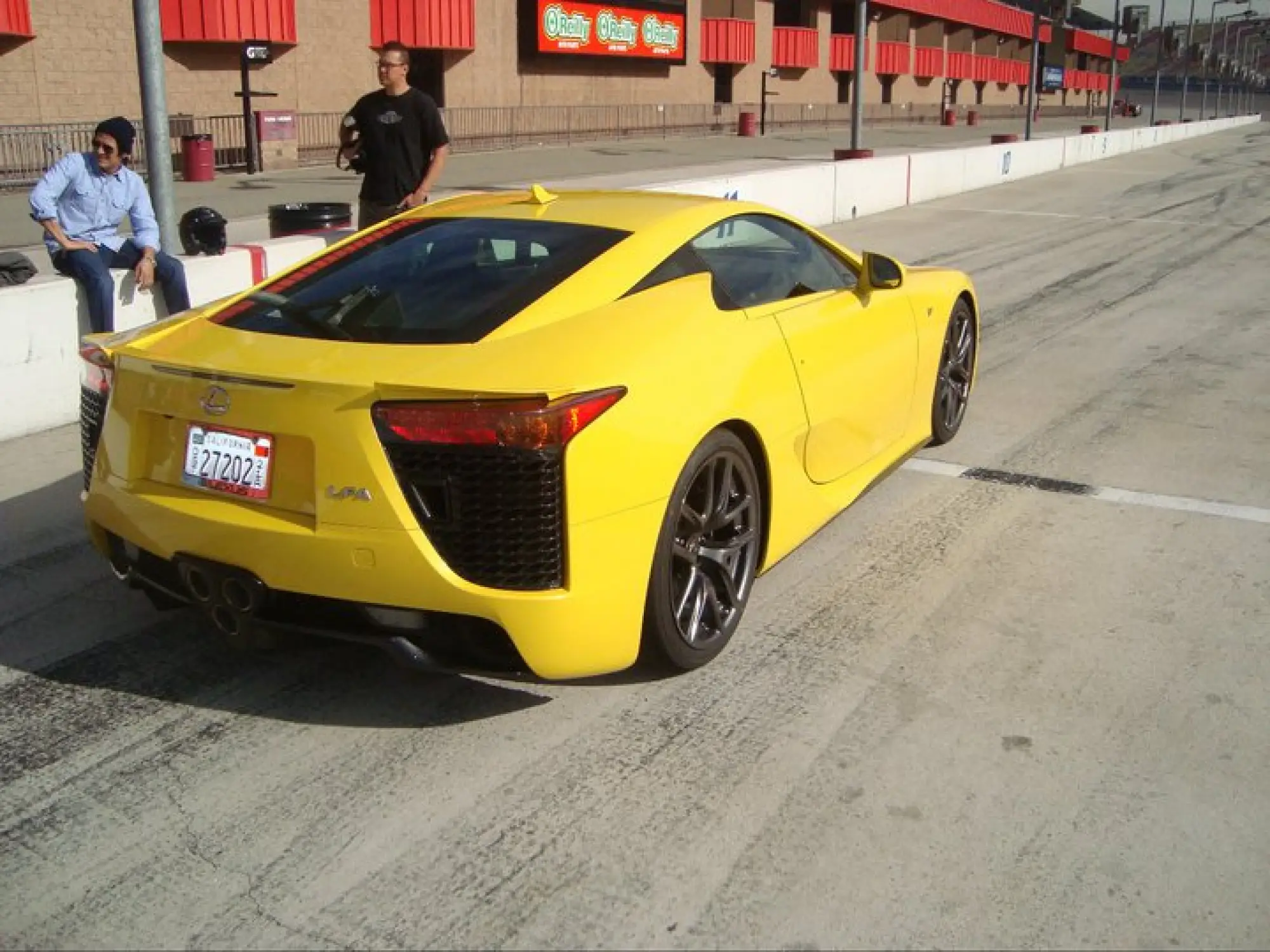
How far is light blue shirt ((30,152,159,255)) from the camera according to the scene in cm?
699

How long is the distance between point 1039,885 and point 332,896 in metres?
1.56

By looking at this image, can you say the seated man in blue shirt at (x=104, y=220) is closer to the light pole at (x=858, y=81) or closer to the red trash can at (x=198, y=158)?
the red trash can at (x=198, y=158)

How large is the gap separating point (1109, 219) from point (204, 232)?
14.7 meters

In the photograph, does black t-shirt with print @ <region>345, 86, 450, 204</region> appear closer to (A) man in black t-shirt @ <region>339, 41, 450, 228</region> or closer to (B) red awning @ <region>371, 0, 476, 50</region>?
(A) man in black t-shirt @ <region>339, 41, 450, 228</region>

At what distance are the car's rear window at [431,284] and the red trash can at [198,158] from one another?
20.6 m

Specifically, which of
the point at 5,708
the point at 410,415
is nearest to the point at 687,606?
the point at 410,415

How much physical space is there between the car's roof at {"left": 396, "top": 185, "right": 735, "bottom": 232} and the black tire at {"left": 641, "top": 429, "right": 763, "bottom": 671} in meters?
0.91

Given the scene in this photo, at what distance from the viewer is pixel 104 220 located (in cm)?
709

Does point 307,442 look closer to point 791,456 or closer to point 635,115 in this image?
point 791,456

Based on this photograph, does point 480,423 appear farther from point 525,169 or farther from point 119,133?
point 525,169

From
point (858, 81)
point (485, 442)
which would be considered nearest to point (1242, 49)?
point (858, 81)

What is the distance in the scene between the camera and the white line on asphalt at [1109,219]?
1805 centimetres

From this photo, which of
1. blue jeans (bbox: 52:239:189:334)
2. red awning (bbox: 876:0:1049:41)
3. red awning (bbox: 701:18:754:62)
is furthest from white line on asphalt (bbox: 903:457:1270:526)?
red awning (bbox: 876:0:1049:41)

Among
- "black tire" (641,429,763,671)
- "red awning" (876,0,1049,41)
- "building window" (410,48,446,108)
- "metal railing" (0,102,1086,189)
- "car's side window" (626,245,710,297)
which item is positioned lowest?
"black tire" (641,429,763,671)
